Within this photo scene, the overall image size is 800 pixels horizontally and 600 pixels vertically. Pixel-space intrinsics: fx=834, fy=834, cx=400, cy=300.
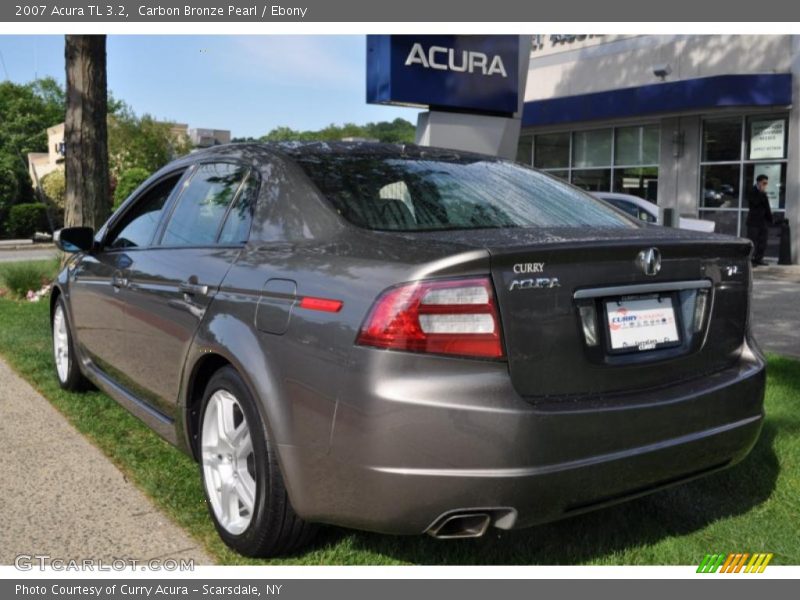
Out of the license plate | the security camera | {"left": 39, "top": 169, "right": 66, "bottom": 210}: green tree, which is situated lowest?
the license plate

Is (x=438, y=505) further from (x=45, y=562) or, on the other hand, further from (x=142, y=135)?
(x=142, y=135)

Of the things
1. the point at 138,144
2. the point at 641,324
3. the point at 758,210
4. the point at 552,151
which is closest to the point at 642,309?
the point at 641,324

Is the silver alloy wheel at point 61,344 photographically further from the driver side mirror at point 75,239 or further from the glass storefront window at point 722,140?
the glass storefront window at point 722,140

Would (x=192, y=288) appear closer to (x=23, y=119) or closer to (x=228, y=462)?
(x=228, y=462)

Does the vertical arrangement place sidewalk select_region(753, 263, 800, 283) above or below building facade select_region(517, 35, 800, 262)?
below

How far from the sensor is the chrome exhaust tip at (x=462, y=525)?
2656 mm

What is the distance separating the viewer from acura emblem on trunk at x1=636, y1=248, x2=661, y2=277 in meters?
2.89

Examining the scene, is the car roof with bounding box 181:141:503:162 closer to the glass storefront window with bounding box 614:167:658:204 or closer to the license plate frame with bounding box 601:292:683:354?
the license plate frame with bounding box 601:292:683:354

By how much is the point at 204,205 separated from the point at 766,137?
16.6m

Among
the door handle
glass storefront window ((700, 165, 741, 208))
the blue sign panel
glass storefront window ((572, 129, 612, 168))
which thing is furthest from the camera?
glass storefront window ((572, 129, 612, 168))

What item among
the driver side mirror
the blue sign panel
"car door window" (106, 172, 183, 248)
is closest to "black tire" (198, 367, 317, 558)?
"car door window" (106, 172, 183, 248)

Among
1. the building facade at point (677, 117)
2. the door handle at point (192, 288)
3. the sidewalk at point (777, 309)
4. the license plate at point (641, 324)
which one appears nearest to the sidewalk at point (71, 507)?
the door handle at point (192, 288)

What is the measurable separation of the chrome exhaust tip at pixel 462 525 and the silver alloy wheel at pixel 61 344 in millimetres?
3736

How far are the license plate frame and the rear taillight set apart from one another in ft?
1.45
